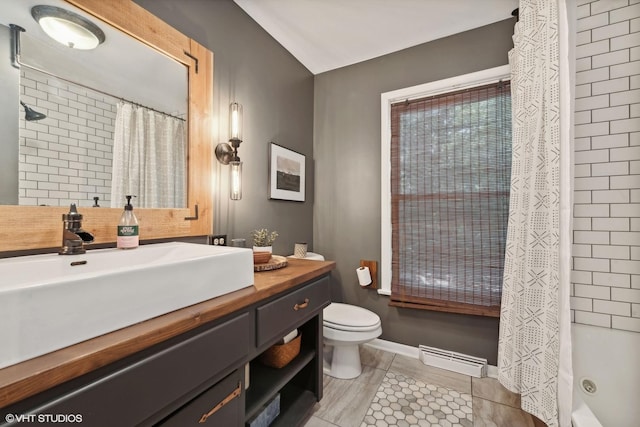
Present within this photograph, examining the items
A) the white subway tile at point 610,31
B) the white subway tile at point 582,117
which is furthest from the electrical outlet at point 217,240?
the white subway tile at point 610,31

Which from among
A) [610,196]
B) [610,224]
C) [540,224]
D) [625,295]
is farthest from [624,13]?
[625,295]

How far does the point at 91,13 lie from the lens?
101 centimetres

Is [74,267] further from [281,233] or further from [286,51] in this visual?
[286,51]

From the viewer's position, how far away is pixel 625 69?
1.38 metres

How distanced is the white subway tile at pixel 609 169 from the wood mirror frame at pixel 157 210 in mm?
2105

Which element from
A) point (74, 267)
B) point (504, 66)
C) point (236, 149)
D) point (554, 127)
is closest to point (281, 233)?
point (236, 149)

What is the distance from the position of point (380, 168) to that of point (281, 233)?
3.24ft

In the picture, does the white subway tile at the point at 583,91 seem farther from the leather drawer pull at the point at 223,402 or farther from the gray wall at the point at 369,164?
the leather drawer pull at the point at 223,402

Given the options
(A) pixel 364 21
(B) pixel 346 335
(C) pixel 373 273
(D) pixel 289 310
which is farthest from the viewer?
(C) pixel 373 273

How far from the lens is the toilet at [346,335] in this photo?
67.4 inches

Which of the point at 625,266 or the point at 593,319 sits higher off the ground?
the point at 625,266

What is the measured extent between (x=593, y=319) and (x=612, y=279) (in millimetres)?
234

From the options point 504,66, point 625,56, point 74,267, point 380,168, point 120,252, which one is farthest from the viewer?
point 380,168

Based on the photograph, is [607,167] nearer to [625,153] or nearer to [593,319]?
[625,153]
